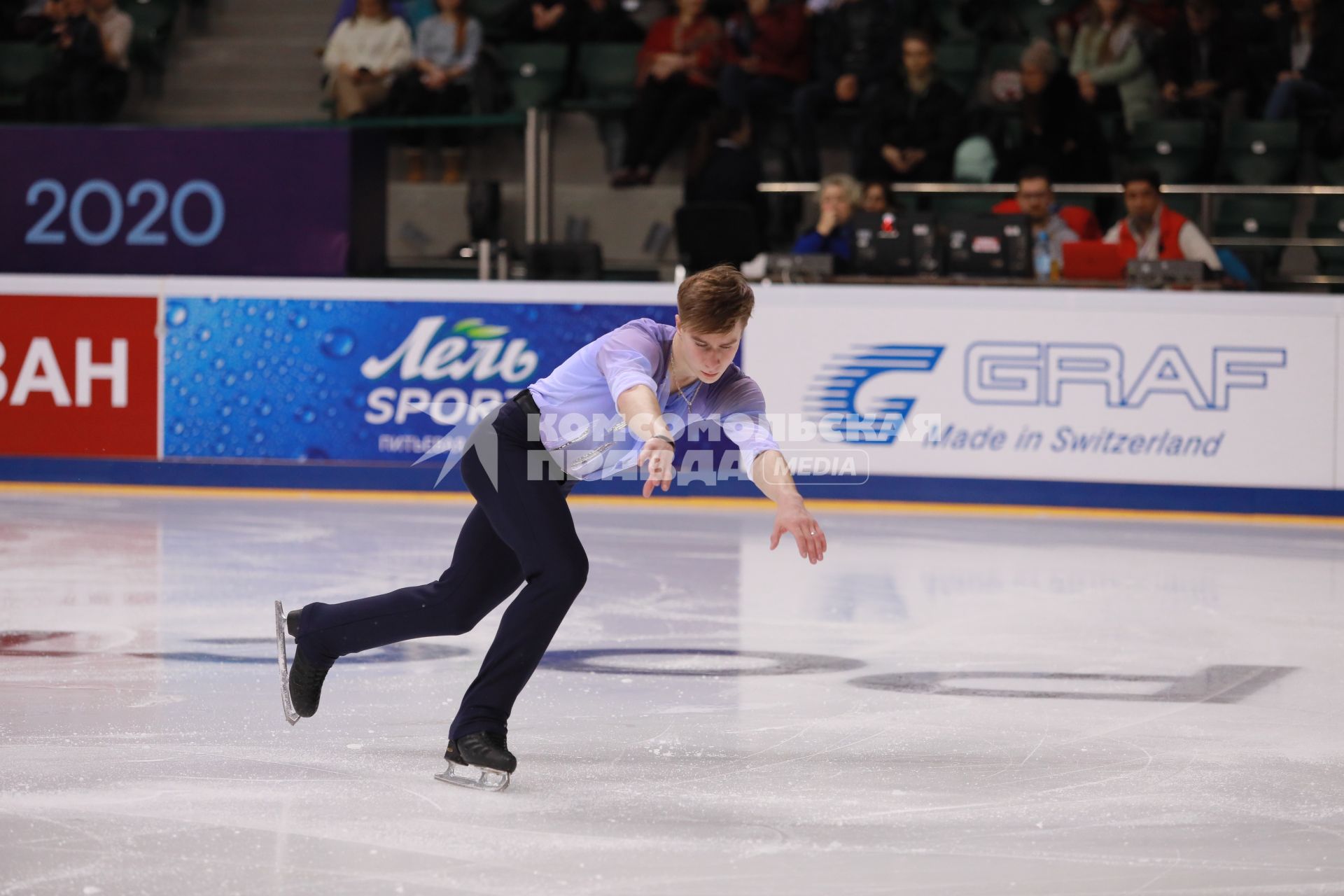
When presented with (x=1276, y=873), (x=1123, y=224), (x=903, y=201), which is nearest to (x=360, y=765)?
(x=1276, y=873)

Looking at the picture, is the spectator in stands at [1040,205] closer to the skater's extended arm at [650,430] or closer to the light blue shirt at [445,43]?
the light blue shirt at [445,43]

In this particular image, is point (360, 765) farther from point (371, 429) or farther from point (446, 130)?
point (446, 130)

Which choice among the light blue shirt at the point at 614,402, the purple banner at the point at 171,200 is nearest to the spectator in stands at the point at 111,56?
the purple banner at the point at 171,200

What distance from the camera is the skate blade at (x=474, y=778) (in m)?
4.48

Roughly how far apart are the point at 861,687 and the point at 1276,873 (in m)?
2.15

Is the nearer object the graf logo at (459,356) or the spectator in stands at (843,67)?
the graf logo at (459,356)

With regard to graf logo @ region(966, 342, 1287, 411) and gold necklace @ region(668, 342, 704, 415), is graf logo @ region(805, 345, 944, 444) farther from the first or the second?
gold necklace @ region(668, 342, 704, 415)

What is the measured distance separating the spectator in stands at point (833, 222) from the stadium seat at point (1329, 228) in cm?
347

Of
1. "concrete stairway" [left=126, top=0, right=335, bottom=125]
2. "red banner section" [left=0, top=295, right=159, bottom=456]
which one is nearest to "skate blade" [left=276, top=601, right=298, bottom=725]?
"red banner section" [left=0, top=295, right=159, bottom=456]

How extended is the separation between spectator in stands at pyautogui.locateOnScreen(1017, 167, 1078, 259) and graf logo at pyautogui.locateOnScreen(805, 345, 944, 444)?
1.74 meters


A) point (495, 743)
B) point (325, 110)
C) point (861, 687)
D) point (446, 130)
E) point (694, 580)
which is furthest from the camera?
point (325, 110)

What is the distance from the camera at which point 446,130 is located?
12312 millimetres

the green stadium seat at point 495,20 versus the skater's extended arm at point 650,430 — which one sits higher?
the green stadium seat at point 495,20

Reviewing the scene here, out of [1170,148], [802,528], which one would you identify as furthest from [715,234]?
[802,528]
